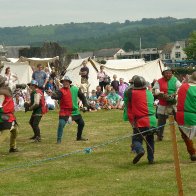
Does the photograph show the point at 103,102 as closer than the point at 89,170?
No

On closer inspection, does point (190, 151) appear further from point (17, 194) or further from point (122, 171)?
point (17, 194)

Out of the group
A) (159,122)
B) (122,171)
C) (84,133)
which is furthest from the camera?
(84,133)

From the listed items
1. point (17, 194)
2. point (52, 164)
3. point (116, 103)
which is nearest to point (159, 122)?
point (52, 164)

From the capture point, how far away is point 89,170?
11.4 metres

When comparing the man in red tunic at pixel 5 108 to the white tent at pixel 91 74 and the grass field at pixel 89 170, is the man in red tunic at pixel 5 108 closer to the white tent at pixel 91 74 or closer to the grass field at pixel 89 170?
the grass field at pixel 89 170

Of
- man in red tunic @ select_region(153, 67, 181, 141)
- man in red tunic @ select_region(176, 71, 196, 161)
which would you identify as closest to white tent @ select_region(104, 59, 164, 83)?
man in red tunic @ select_region(153, 67, 181, 141)

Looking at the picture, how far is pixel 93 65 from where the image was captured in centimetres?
3073

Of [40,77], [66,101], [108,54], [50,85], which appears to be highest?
[66,101]

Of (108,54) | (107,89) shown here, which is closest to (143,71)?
(107,89)

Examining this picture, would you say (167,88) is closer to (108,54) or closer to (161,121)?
(161,121)

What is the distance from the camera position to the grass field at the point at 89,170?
9.80 metres

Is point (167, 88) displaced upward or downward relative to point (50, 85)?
upward

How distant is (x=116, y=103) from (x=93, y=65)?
223 inches

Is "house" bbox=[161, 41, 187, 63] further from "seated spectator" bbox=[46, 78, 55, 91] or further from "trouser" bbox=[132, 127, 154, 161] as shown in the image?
"trouser" bbox=[132, 127, 154, 161]
